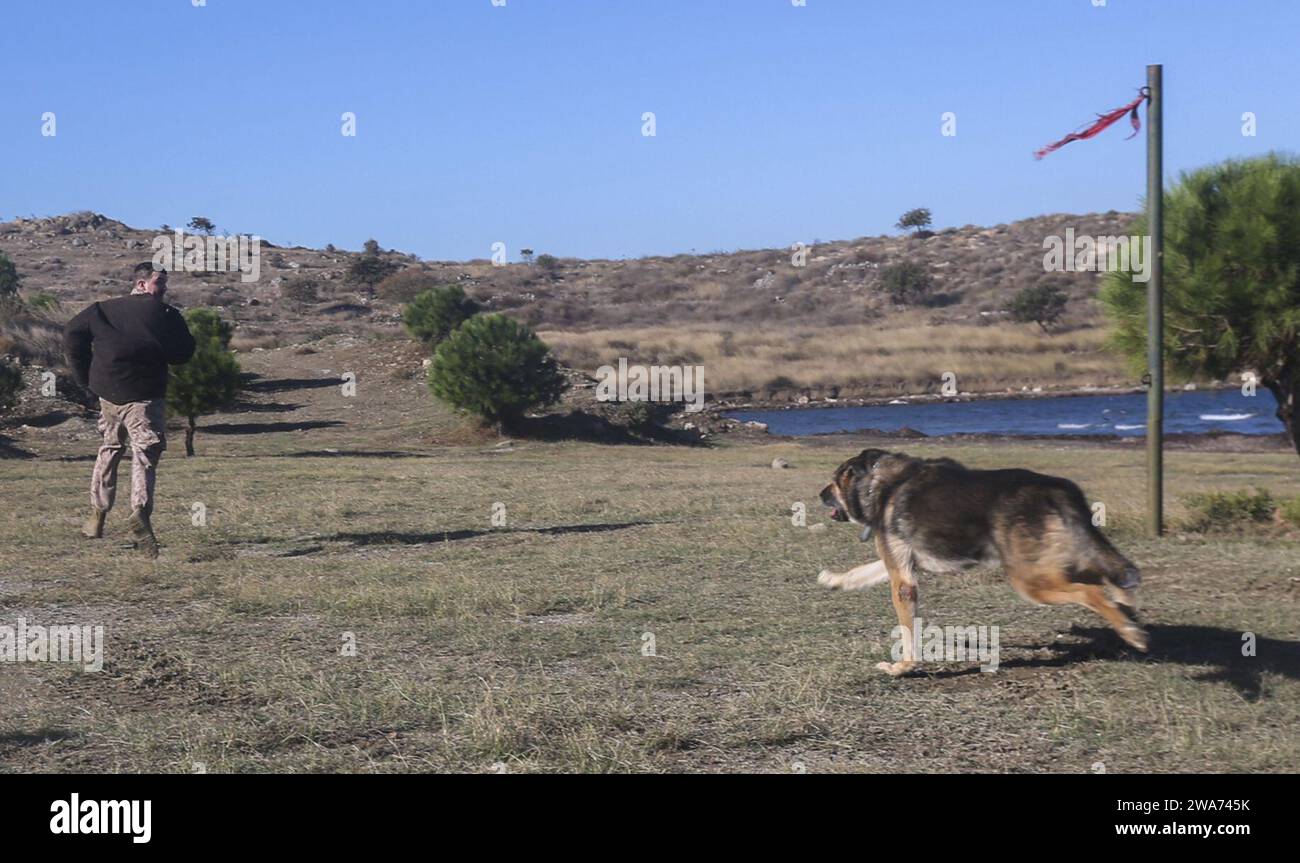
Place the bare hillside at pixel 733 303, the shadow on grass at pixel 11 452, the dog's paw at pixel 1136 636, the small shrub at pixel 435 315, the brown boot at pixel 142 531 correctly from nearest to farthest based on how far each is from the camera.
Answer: the dog's paw at pixel 1136 636 → the brown boot at pixel 142 531 → the shadow on grass at pixel 11 452 → the small shrub at pixel 435 315 → the bare hillside at pixel 733 303

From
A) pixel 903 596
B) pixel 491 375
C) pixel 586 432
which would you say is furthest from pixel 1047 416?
pixel 903 596

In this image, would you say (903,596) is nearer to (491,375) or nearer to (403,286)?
(491,375)

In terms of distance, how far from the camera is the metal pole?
12.3m

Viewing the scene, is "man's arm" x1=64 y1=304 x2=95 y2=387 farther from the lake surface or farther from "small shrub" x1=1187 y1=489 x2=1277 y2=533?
the lake surface

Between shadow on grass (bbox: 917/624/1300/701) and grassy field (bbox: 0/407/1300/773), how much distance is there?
0.08 ft

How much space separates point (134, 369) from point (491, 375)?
2493 centimetres

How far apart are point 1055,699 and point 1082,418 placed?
4662cm

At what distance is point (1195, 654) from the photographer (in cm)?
739

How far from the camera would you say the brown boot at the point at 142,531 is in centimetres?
1084

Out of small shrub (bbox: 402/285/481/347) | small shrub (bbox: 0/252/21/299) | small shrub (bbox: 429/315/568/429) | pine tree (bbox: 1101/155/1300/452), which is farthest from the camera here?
small shrub (bbox: 0/252/21/299)

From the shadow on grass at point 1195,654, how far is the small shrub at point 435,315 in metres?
40.3

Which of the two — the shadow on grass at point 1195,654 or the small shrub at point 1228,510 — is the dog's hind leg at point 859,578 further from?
the small shrub at point 1228,510

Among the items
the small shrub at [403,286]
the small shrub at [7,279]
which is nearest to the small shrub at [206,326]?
the small shrub at [7,279]

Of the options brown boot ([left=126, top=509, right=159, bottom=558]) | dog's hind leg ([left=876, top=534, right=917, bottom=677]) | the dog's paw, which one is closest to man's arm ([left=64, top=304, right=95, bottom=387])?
brown boot ([left=126, top=509, right=159, bottom=558])
